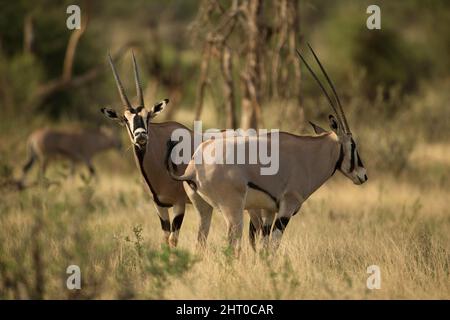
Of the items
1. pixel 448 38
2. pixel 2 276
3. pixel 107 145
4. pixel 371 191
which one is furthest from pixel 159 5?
pixel 2 276

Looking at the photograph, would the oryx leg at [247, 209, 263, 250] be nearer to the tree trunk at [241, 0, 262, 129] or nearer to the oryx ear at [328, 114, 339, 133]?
the oryx ear at [328, 114, 339, 133]

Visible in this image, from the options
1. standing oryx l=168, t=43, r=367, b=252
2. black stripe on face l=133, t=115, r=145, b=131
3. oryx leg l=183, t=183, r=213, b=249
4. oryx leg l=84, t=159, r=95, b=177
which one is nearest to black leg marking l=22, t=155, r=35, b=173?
oryx leg l=84, t=159, r=95, b=177

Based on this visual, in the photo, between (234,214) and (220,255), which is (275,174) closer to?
(234,214)

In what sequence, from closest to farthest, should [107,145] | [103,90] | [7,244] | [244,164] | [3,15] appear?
[244,164]
[7,244]
[107,145]
[3,15]
[103,90]

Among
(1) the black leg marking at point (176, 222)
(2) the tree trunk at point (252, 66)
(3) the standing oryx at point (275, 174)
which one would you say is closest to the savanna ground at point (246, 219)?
(2) the tree trunk at point (252, 66)

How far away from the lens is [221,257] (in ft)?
22.2

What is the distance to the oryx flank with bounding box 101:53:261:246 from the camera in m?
7.12

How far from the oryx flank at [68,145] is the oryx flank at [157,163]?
6.40m

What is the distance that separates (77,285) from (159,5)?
29332mm

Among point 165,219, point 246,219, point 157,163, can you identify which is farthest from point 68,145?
point 157,163

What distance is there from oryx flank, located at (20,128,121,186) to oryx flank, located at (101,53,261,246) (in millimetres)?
6402

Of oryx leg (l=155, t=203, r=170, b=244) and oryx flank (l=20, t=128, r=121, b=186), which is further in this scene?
oryx flank (l=20, t=128, r=121, b=186)

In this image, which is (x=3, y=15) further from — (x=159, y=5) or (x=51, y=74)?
(x=159, y=5)

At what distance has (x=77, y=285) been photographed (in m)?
5.85
